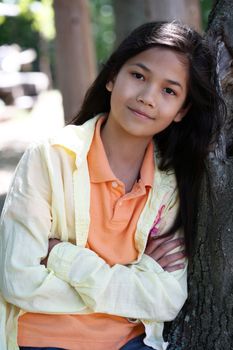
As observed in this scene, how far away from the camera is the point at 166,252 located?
2.34 meters

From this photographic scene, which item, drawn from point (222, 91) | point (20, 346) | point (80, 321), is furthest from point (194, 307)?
point (222, 91)

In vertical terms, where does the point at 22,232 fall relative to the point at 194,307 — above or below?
above

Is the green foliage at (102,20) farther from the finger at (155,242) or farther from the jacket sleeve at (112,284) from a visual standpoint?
the jacket sleeve at (112,284)

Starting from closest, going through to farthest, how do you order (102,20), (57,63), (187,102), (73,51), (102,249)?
1. (102,249)
2. (187,102)
3. (73,51)
4. (57,63)
5. (102,20)

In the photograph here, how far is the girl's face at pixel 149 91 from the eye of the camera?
2.23 meters

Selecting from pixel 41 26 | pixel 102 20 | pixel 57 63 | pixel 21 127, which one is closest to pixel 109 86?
pixel 57 63

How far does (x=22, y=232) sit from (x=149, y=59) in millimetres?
751

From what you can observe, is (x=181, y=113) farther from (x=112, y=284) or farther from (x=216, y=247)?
(x=112, y=284)

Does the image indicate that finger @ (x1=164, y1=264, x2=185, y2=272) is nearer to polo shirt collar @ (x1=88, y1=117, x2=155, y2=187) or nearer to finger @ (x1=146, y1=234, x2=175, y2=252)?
finger @ (x1=146, y1=234, x2=175, y2=252)

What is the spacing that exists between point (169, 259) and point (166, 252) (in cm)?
3

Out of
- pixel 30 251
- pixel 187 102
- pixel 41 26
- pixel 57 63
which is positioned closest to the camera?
pixel 30 251

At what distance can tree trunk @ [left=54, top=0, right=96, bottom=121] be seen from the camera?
280 inches

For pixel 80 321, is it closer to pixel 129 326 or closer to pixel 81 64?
pixel 129 326

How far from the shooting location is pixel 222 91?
2.38m
